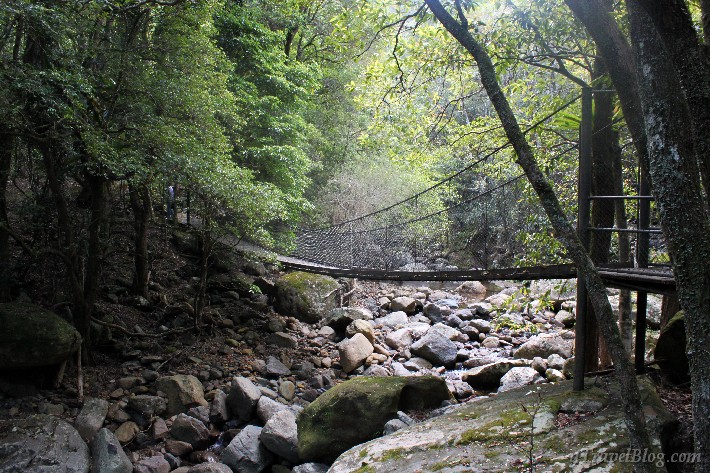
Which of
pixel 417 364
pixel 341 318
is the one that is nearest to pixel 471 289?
pixel 341 318

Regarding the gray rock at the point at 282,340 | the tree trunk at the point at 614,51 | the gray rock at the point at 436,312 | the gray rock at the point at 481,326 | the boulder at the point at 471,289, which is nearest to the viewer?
the tree trunk at the point at 614,51

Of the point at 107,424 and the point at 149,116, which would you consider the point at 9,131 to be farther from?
the point at 107,424

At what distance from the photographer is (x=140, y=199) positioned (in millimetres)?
3922

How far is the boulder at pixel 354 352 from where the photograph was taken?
3990 millimetres

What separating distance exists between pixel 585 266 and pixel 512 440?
2.45 feet

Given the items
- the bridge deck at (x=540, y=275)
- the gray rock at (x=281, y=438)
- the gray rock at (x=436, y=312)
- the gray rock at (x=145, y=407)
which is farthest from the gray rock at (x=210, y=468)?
the gray rock at (x=436, y=312)

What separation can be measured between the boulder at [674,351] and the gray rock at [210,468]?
2.24 m

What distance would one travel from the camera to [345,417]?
2.49 m

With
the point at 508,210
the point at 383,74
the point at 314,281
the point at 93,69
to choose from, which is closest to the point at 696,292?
the point at 508,210

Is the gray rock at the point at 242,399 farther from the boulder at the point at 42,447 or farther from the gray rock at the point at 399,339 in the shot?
the gray rock at the point at 399,339

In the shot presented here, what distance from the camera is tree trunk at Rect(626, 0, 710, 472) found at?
3.16 feet

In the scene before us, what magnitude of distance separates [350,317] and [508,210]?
91.5 inches

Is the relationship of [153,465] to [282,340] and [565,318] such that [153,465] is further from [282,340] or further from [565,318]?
[565,318]

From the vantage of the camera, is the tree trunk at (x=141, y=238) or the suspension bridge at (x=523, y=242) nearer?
the suspension bridge at (x=523, y=242)
